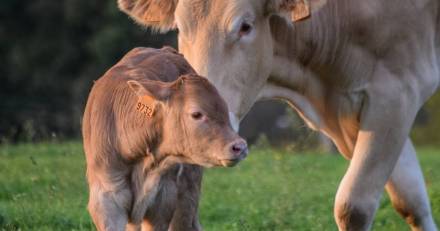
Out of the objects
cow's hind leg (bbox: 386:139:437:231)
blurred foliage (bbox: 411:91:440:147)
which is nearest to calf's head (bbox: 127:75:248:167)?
cow's hind leg (bbox: 386:139:437:231)

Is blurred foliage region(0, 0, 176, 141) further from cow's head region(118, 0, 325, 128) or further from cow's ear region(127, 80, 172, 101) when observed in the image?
cow's ear region(127, 80, 172, 101)

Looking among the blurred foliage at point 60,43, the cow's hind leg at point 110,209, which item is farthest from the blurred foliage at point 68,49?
the cow's hind leg at point 110,209

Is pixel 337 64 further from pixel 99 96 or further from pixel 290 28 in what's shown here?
pixel 99 96

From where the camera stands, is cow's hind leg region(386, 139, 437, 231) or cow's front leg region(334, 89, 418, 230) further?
cow's hind leg region(386, 139, 437, 231)

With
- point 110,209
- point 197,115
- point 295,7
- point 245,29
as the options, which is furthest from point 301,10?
point 110,209

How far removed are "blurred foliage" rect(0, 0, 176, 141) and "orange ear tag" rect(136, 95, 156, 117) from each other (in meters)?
24.9

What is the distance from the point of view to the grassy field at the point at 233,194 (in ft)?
29.9

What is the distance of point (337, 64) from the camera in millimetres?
8211

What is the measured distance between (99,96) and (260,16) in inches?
55.5

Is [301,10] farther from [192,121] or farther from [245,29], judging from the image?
[192,121]

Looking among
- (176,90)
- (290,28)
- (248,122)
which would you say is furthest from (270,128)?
(176,90)

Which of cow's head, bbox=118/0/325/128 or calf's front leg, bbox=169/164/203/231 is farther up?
cow's head, bbox=118/0/325/128

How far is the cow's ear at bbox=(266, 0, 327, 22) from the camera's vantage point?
25.6ft

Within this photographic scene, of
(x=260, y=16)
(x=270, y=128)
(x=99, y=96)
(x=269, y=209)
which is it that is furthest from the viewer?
(x=270, y=128)
